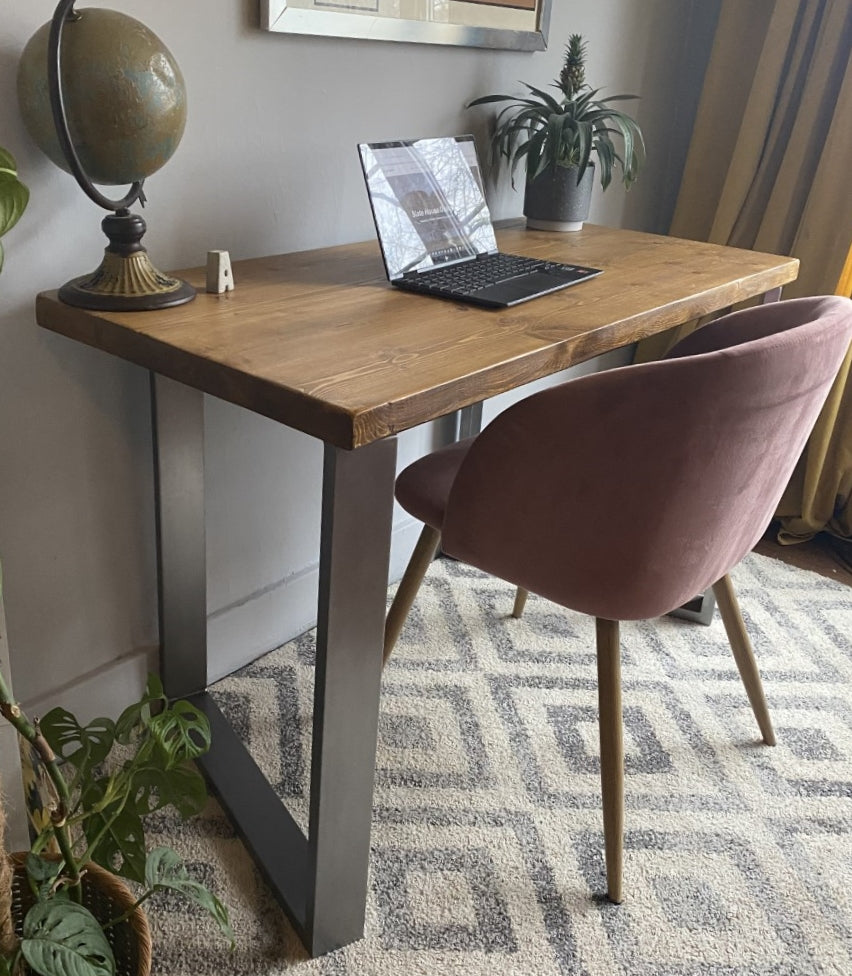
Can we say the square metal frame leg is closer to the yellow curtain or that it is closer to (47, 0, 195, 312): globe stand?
(47, 0, 195, 312): globe stand

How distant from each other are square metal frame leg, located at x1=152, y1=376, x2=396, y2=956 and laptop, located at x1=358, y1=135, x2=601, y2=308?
0.37 metres

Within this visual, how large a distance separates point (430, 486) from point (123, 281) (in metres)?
0.54

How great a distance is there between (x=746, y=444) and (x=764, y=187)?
1.39 m

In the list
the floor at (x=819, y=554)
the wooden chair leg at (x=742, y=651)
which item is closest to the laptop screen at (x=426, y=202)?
the wooden chair leg at (x=742, y=651)

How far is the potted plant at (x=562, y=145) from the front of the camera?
1.71 metres

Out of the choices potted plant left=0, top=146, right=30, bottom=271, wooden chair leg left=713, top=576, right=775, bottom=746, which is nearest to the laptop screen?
potted plant left=0, top=146, right=30, bottom=271

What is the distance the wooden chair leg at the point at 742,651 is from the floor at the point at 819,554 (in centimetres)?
76

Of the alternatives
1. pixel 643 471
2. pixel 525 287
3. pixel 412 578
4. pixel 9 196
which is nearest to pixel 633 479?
pixel 643 471

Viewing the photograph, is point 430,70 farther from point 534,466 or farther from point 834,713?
point 834,713

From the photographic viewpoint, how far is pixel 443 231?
4.71 feet

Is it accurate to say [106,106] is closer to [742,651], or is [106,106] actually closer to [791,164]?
[742,651]

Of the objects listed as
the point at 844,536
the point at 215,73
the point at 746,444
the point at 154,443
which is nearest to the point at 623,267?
the point at 746,444

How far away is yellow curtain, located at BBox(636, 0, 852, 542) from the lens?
6.80 feet

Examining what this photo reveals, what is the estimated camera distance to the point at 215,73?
50.9 inches
